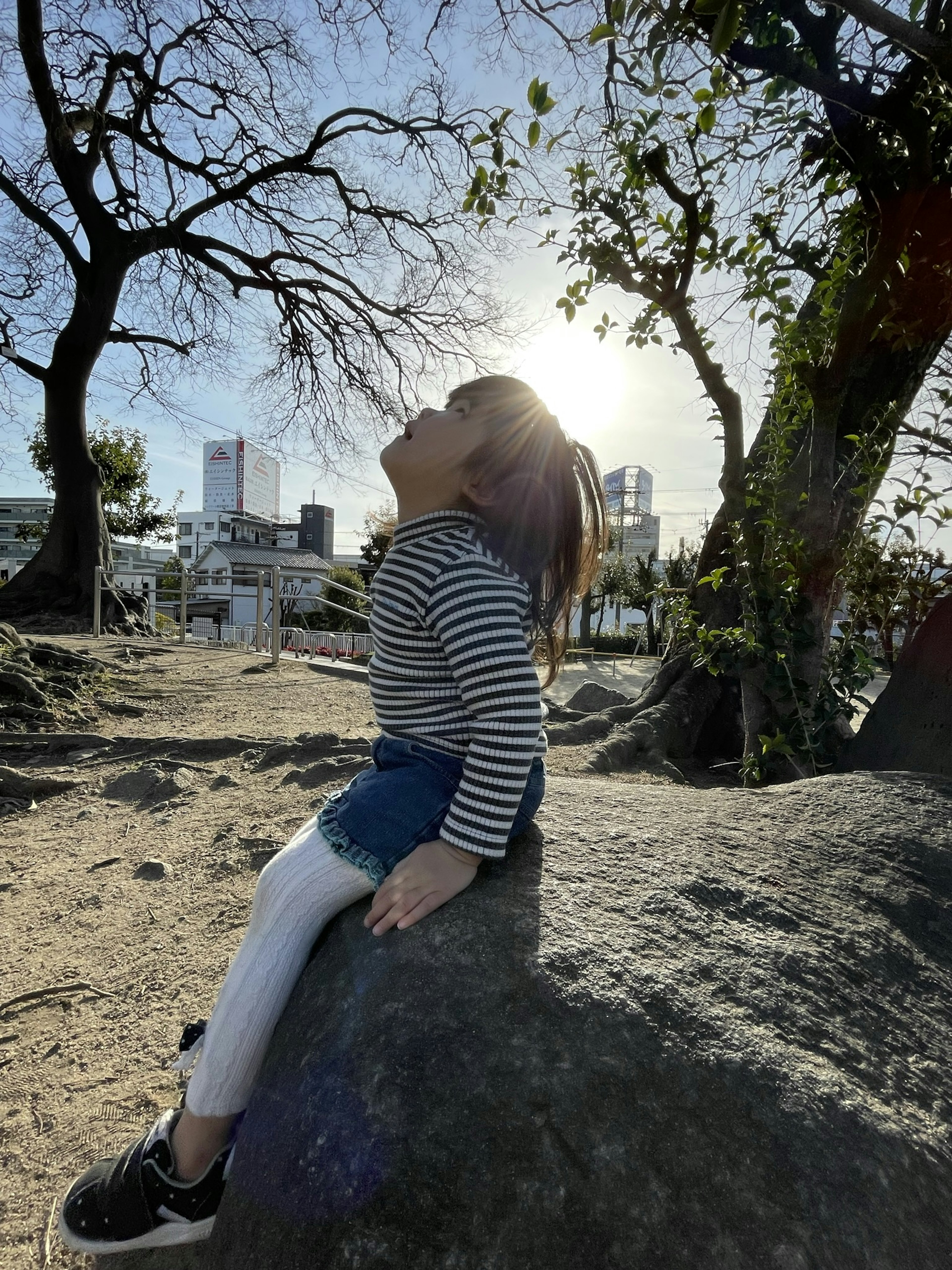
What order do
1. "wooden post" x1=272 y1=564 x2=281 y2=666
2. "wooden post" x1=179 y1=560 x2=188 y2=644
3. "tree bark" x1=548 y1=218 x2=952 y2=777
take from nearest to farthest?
"tree bark" x1=548 y1=218 x2=952 y2=777
"wooden post" x1=272 y1=564 x2=281 y2=666
"wooden post" x1=179 y1=560 x2=188 y2=644

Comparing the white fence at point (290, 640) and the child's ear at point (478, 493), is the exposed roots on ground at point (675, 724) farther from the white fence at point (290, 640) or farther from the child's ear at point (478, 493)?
the child's ear at point (478, 493)

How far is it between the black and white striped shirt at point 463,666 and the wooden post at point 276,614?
21.1ft

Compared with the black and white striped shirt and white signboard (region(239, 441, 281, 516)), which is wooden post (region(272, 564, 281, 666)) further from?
white signboard (region(239, 441, 281, 516))

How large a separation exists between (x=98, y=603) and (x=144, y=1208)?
9484mm

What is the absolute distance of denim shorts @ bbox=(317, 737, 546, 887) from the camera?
3.81 feet

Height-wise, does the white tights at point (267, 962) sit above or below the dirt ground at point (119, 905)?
above

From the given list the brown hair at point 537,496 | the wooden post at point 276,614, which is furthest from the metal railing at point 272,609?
the brown hair at point 537,496

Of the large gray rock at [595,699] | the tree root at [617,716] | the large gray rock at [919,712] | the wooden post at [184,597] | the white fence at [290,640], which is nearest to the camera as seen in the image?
the large gray rock at [919,712]

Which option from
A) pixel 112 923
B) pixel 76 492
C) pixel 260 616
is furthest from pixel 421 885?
pixel 76 492

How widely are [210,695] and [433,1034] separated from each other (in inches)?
210

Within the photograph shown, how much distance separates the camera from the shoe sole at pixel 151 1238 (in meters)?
1.08

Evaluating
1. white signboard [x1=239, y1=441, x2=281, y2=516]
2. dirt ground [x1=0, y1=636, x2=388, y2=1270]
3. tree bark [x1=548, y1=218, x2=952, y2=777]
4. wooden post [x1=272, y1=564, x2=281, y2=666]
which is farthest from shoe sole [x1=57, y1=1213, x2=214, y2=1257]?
white signboard [x1=239, y1=441, x2=281, y2=516]

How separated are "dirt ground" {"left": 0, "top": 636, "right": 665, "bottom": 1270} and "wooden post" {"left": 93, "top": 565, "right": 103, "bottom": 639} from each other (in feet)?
16.0

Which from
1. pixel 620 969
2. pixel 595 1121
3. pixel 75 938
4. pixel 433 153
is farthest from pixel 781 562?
pixel 433 153
